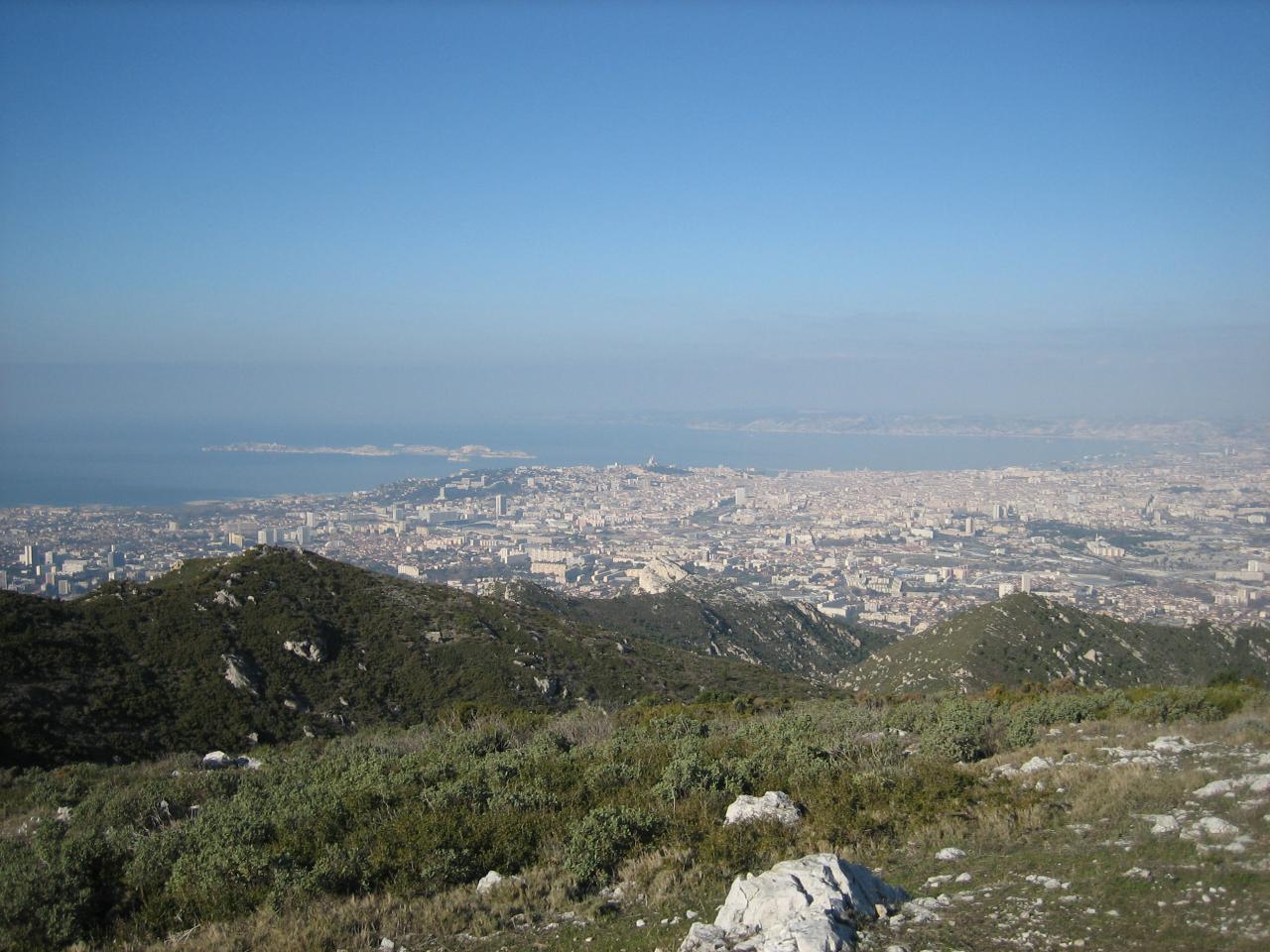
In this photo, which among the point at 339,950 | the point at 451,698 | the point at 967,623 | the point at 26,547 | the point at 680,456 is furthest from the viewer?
the point at 680,456

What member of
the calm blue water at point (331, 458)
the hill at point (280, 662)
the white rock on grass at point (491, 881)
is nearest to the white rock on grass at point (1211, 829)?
the white rock on grass at point (491, 881)

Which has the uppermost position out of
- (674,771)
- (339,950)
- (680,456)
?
(339,950)

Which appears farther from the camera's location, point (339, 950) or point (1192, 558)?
point (1192, 558)

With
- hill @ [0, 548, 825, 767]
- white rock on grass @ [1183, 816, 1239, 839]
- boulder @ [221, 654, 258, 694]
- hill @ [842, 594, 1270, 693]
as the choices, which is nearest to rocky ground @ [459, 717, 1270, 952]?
white rock on grass @ [1183, 816, 1239, 839]

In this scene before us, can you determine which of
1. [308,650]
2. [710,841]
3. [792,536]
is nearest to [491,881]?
[710,841]

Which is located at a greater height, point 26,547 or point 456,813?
point 456,813

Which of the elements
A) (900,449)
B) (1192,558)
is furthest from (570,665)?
(900,449)

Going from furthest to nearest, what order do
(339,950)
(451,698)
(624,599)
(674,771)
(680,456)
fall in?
(680,456) < (624,599) < (451,698) < (674,771) < (339,950)

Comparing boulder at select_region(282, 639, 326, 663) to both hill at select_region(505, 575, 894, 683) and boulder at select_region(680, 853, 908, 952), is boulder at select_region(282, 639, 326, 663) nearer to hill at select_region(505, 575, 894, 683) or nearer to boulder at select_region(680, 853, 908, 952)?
hill at select_region(505, 575, 894, 683)

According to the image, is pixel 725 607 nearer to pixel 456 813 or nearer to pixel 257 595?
A: pixel 257 595
